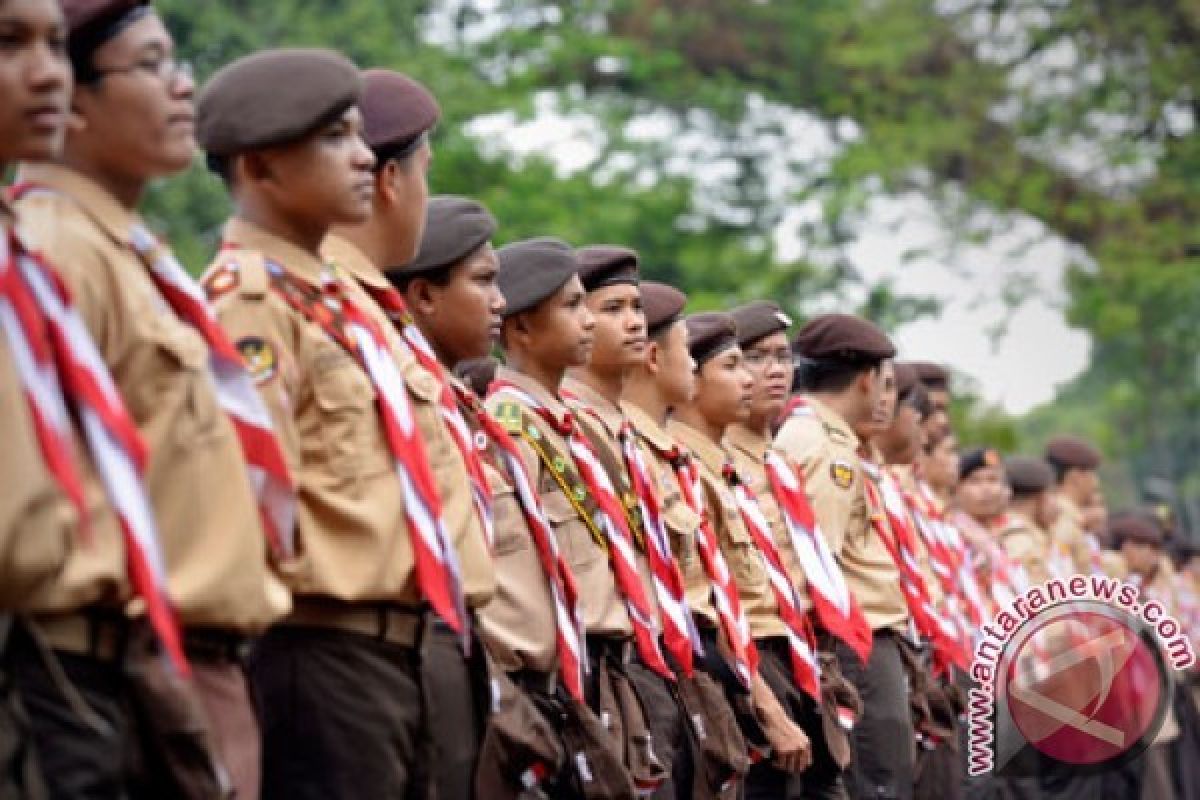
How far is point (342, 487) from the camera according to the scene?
514 centimetres

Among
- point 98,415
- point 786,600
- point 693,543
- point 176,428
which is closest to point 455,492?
point 176,428

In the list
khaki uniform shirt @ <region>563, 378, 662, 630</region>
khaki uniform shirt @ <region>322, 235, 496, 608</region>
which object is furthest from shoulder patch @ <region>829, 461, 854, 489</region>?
khaki uniform shirt @ <region>322, 235, 496, 608</region>

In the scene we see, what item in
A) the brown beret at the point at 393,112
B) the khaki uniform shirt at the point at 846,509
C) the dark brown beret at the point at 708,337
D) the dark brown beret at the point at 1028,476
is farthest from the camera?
the dark brown beret at the point at 1028,476

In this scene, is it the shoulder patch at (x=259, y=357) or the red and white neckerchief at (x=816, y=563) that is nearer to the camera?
the shoulder patch at (x=259, y=357)

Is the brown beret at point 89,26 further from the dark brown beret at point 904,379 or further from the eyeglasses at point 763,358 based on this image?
the dark brown beret at point 904,379

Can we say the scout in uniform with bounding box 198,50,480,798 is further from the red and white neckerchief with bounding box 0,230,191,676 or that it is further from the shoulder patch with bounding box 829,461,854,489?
the shoulder patch with bounding box 829,461,854,489

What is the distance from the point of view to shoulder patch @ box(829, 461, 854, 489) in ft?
31.5

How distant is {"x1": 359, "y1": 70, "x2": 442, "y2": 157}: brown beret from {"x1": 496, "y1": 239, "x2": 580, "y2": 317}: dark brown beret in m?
1.28

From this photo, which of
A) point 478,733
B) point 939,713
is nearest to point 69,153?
point 478,733

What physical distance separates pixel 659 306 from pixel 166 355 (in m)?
4.28

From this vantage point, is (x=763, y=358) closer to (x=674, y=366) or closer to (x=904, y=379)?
(x=674, y=366)

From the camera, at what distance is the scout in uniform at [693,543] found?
7.99 metres

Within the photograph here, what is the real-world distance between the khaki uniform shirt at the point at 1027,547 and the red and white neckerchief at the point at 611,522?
700 centimetres

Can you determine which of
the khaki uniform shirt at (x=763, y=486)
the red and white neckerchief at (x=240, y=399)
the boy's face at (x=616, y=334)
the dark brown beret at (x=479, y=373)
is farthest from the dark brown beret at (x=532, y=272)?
the red and white neckerchief at (x=240, y=399)
